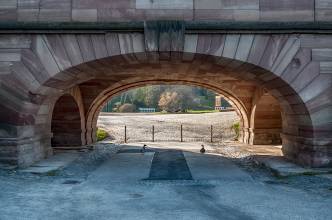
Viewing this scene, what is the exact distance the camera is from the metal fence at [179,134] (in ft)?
62.2

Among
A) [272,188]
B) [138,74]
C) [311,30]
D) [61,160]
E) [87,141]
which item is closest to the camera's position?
[272,188]

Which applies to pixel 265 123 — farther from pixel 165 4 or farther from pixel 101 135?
pixel 165 4

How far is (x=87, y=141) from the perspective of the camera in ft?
51.1

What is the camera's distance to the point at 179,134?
68.2 ft

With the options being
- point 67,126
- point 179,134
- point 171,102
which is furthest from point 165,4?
point 171,102

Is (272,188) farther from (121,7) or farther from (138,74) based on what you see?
(138,74)

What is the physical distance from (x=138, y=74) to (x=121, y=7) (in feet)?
17.4

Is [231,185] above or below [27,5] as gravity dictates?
below

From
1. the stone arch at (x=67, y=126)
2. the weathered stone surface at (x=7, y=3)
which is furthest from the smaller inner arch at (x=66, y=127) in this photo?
the weathered stone surface at (x=7, y=3)

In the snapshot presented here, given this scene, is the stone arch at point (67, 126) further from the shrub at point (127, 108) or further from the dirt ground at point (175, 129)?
the shrub at point (127, 108)

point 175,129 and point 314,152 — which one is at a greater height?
point 175,129

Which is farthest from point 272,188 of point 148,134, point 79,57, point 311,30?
point 148,134

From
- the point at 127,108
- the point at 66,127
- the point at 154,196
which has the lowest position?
the point at 154,196

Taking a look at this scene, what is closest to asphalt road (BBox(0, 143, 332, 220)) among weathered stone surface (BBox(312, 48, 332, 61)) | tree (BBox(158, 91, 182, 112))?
weathered stone surface (BBox(312, 48, 332, 61))
